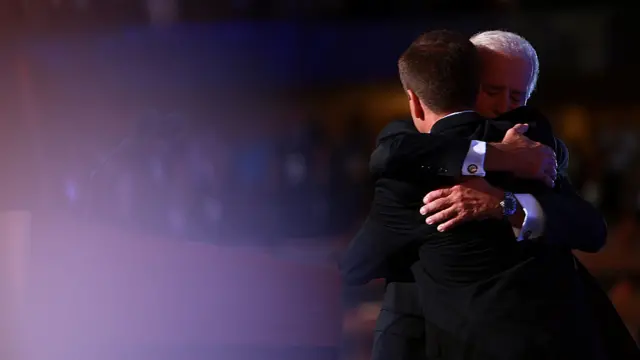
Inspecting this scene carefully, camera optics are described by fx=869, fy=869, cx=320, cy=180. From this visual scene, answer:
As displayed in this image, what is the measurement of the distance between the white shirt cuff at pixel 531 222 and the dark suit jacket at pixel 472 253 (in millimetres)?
12

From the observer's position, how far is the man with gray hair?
1.12 meters

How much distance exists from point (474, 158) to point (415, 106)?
12 centimetres

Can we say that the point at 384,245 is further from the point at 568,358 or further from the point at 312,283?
the point at 312,283

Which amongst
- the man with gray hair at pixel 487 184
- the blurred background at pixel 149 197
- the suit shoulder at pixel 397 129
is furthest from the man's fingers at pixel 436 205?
the blurred background at pixel 149 197

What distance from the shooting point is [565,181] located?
49.9 inches

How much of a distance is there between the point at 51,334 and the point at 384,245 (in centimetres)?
71

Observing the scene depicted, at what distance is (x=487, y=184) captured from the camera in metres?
1.16

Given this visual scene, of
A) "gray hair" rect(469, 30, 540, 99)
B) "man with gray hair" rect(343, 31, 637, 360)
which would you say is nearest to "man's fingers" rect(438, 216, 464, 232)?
"man with gray hair" rect(343, 31, 637, 360)

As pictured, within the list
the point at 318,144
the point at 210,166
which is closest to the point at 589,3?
the point at 318,144

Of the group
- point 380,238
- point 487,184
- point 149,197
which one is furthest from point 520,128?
point 149,197

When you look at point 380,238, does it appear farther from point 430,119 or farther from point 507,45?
point 507,45

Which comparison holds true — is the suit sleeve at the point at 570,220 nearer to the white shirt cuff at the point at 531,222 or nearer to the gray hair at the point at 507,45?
the white shirt cuff at the point at 531,222

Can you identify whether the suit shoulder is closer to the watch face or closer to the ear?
the ear

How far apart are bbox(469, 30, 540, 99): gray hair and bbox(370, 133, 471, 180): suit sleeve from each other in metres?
0.22
